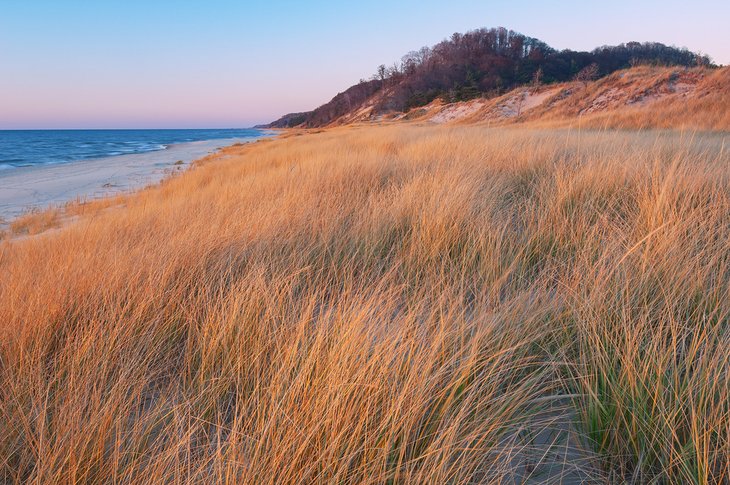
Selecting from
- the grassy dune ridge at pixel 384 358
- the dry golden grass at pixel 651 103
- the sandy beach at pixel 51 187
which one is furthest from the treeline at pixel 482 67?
the grassy dune ridge at pixel 384 358

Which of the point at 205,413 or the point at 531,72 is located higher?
the point at 531,72

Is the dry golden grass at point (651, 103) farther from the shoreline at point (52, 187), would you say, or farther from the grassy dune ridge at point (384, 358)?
the shoreline at point (52, 187)

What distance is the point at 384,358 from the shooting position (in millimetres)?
1154

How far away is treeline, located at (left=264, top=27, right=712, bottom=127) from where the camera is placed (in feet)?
169

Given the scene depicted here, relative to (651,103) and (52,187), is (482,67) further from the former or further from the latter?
(52,187)

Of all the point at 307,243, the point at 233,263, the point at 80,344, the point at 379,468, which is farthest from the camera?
the point at 307,243

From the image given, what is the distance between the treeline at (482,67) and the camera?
51562mm

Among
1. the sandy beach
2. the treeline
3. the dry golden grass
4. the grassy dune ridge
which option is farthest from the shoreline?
the treeline

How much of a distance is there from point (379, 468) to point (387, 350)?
38 cm

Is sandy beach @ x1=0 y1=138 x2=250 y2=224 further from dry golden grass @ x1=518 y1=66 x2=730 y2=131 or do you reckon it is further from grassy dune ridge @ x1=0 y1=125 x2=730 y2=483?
dry golden grass @ x1=518 y1=66 x2=730 y2=131

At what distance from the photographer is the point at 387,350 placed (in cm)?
123

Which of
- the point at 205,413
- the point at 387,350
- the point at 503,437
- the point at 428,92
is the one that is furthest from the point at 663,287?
the point at 428,92

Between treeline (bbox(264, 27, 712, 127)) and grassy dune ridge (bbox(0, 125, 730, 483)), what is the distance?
149 feet

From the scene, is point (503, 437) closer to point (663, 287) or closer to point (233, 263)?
point (663, 287)
